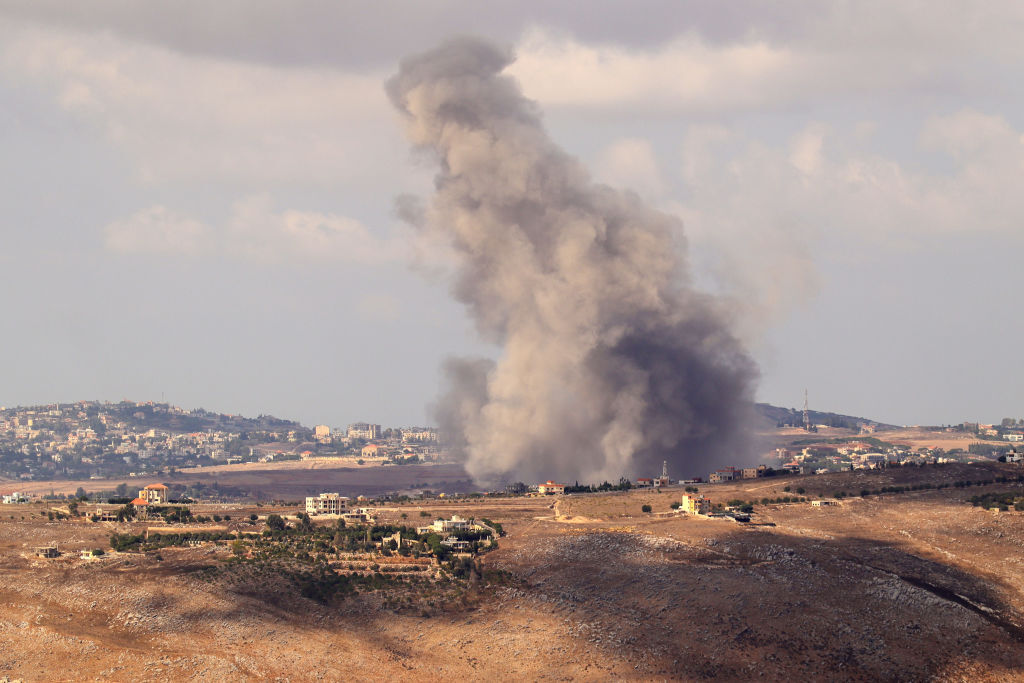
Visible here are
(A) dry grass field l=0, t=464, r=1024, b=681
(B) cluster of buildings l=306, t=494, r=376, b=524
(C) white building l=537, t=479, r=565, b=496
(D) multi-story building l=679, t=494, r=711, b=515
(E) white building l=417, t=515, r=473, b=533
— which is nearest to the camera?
(A) dry grass field l=0, t=464, r=1024, b=681

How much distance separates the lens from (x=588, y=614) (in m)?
78.7

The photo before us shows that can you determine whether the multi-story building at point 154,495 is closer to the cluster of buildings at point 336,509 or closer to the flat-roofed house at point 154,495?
the flat-roofed house at point 154,495

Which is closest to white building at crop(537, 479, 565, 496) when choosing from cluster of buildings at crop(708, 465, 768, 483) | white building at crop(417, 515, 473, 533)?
cluster of buildings at crop(708, 465, 768, 483)

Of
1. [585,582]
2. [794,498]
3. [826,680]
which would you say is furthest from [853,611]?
[794,498]

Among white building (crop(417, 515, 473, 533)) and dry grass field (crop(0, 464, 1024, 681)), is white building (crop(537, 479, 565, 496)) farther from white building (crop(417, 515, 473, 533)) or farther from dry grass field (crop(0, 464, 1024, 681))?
dry grass field (crop(0, 464, 1024, 681))

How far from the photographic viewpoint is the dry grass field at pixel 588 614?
71.1 metres

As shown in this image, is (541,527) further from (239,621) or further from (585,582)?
(239,621)

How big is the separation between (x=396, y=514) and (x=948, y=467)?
173 feet

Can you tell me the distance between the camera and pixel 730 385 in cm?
13900

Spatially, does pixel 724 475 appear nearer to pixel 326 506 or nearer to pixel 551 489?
pixel 551 489

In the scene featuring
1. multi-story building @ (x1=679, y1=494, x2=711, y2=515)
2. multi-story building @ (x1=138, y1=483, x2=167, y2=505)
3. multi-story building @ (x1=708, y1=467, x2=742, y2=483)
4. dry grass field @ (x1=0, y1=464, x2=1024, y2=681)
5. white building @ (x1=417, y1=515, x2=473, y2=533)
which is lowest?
dry grass field @ (x1=0, y1=464, x2=1024, y2=681)

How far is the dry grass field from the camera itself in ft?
233

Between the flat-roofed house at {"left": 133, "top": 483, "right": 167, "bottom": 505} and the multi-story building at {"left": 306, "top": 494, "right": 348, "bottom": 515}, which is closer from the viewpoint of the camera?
the multi-story building at {"left": 306, "top": 494, "right": 348, "bottom": 515}

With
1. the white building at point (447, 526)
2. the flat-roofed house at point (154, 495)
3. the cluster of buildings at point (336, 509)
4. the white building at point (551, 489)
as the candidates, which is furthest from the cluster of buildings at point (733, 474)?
the flat-roofed house at point (154, 495)
